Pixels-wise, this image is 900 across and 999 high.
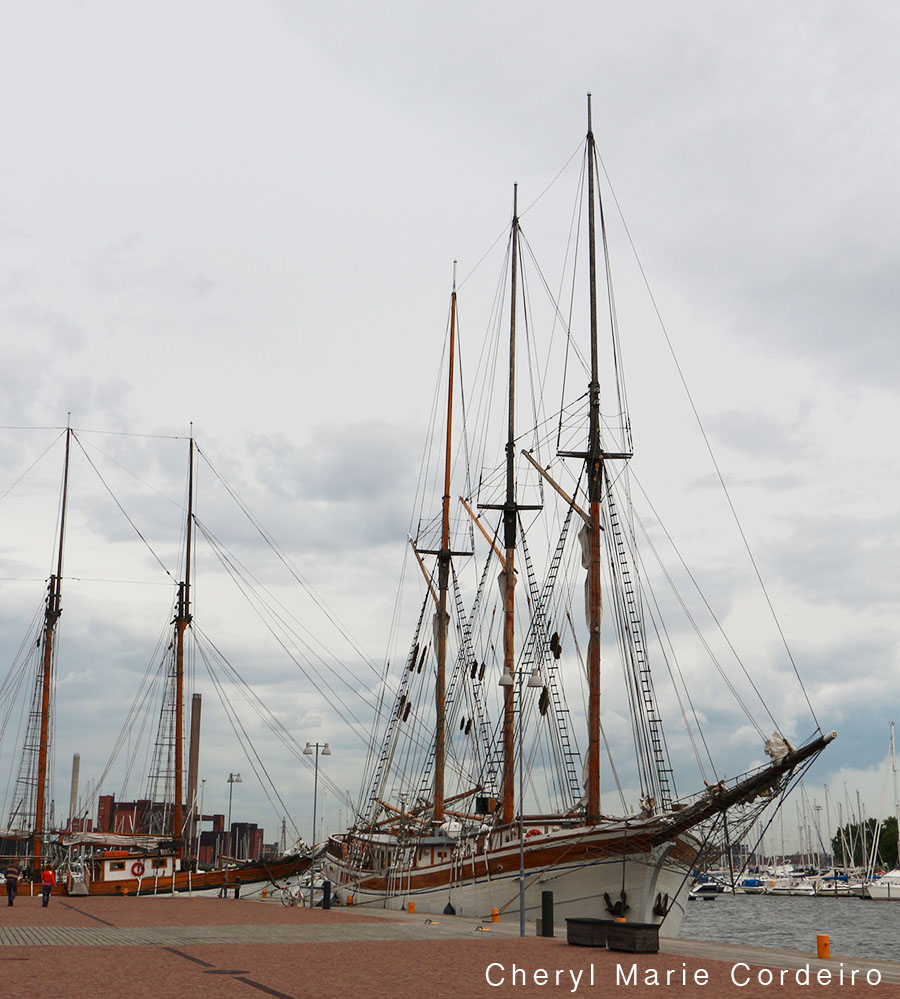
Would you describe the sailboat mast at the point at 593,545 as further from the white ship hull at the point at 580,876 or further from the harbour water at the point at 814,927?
the harbour water at the point at 814,927

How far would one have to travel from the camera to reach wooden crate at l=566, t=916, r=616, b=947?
2542 cm

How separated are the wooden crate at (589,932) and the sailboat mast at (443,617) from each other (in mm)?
32443

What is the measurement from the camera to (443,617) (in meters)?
63.3

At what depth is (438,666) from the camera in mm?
61312

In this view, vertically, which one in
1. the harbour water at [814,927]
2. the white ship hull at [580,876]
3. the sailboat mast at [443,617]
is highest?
the sailboat mast at [443,617]

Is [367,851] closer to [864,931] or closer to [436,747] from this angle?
[436,747]

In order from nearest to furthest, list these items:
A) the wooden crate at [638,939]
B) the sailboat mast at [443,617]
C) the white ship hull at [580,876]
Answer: the wooden crate at [638,939] < the white ship hull at [580,876] < the sailboat mast at [443,617]

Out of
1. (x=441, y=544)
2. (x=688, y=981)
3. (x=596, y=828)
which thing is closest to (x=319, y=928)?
(x=596, y=828)

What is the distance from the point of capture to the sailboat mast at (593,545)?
43219 mm

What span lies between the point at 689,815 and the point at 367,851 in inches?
1057

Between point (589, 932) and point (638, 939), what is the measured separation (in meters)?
2.26

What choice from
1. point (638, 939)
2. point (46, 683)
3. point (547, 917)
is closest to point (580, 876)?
point (547, 917)

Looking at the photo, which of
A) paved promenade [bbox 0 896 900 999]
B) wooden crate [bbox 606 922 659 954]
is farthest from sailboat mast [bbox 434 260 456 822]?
wooden crate [bbox 606 922 659 954]

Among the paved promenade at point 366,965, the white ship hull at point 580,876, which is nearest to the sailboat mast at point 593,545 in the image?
the white ship hull at point 580,876
